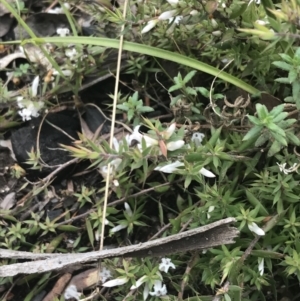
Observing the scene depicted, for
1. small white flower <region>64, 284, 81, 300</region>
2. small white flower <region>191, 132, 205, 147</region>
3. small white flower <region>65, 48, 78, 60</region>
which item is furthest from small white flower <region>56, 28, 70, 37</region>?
small white flower <region>64, 284, 81, 300</region>

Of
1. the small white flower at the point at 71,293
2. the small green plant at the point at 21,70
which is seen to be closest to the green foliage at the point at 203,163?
the small white flower at the point at 71,293

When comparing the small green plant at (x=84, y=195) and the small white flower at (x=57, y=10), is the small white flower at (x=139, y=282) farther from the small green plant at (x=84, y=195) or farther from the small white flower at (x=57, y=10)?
the small white flower at (x=57, y=10)

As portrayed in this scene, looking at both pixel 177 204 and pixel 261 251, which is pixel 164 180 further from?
pixel 261 251

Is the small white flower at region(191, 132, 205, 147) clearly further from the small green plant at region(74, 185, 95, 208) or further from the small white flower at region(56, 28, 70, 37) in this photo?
the small white flower at region(56, 28, 70, 37)

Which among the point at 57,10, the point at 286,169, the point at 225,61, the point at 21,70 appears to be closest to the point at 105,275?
the point at 286,169

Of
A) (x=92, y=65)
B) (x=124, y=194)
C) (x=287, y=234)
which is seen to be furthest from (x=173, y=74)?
(x=287, y=234)

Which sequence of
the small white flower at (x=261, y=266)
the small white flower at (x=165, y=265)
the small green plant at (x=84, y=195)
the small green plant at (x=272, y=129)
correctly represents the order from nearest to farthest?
1. the small green plant at (x=272, y=129)
2. the small white flower at (x=261, y=266)
3. the small white flower at (x=165, y=265)
4. the small green plant at (x=84, y=195)
